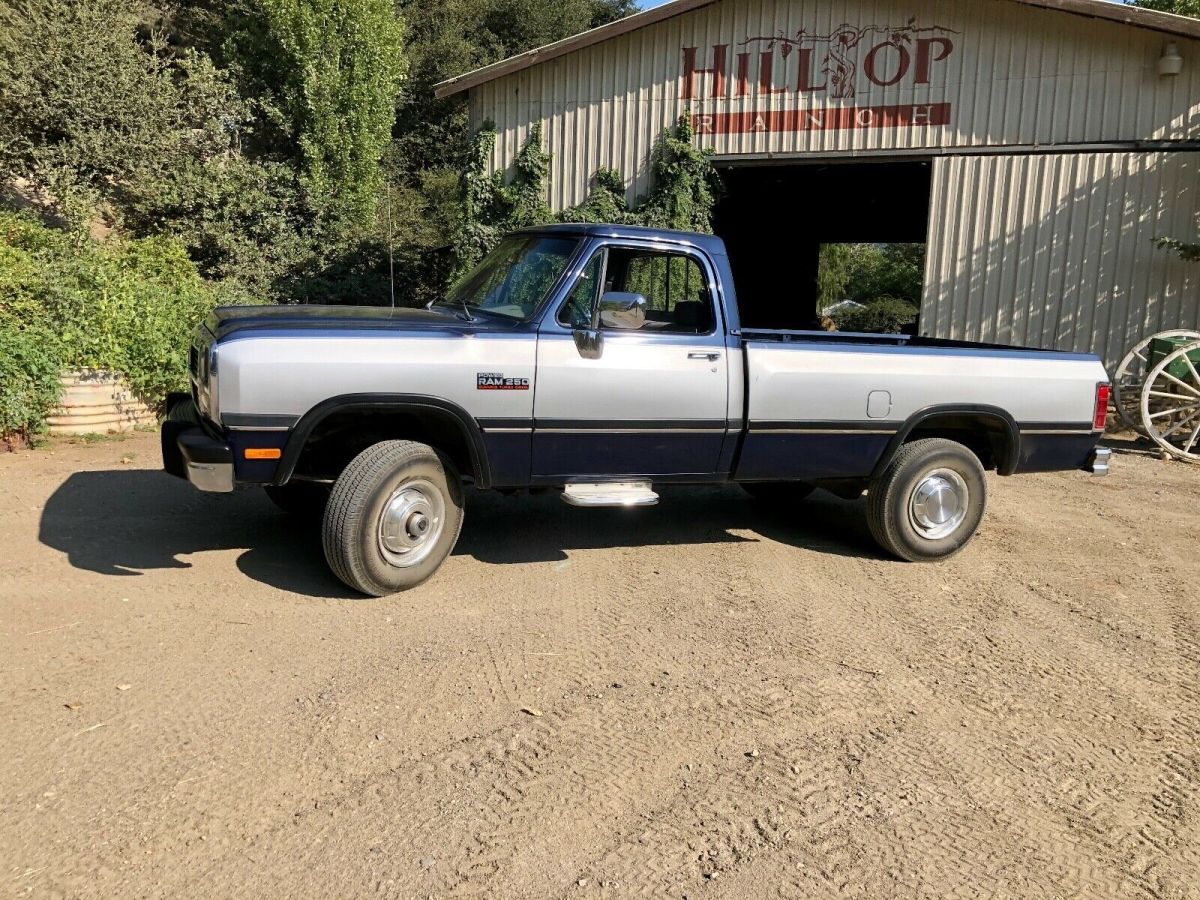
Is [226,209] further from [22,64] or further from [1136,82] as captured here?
[1136,82]

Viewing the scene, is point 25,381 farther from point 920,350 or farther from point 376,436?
point 920,350

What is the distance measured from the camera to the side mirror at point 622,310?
18.0 feet

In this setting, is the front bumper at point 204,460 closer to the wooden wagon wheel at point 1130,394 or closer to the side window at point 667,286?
the side window at point 667,286

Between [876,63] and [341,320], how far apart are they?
34.5 feet

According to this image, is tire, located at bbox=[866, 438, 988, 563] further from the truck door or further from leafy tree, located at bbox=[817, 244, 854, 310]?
leafy tree, located at bbox=[817, 244, 854, 310]

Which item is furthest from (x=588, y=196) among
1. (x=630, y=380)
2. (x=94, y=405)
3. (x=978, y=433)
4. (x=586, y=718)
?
(x=586, y=718)

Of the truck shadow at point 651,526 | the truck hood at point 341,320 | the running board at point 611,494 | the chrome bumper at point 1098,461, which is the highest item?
the truck hood at point 341,320

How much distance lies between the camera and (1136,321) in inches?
490

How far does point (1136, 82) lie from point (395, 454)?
1141cm

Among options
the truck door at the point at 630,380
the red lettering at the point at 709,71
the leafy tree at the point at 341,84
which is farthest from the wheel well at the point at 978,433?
the leafy tree at the point at 341,84

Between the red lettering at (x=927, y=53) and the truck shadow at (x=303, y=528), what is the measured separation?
24.6 feet

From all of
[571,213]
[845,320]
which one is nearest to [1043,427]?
[571,213]

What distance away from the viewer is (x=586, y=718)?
158 inches

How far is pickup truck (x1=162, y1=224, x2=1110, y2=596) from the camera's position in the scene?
16.1 feet
